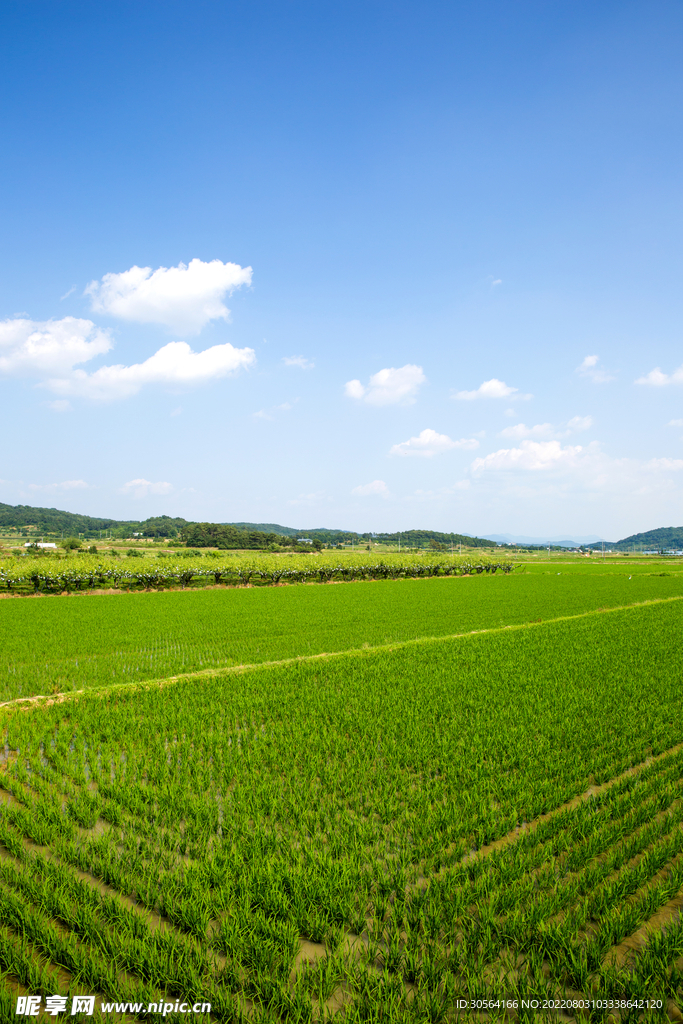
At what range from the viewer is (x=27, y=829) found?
515 cm

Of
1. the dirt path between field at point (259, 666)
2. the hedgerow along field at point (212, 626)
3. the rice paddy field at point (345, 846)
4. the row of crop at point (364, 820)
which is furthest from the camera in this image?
the hedgerow along field at point (212, 626)

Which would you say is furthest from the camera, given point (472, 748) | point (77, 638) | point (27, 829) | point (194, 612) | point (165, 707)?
point (194, 612)

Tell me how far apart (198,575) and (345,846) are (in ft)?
145

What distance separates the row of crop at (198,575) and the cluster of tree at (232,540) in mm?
42847

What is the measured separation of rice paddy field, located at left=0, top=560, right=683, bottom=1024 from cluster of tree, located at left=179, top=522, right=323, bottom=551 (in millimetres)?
88321

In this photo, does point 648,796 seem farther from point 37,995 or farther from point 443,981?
point 37,995

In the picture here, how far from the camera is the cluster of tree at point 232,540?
10419 centimetres

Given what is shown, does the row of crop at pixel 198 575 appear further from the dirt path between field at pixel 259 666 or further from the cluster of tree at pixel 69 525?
the cluster of tree at pixel 69 525

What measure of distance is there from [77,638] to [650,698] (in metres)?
17.5

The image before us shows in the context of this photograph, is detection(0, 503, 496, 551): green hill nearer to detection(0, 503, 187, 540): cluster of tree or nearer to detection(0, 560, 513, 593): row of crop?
detection(0, 503, 187, 540): cluster of tree

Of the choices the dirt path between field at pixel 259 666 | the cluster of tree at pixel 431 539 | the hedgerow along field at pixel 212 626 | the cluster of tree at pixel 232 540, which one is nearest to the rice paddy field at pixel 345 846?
the dirt path between field at pixel 259 666

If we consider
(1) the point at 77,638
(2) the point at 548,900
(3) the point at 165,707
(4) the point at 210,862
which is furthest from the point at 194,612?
(2) the point at 548,900

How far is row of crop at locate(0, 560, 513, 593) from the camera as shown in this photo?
37219 mm

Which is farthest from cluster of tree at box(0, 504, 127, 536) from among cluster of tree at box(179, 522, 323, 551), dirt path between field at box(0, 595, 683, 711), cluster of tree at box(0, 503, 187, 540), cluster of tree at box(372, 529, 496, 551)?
dirt path between field at box(0, 595, 683, 711)
